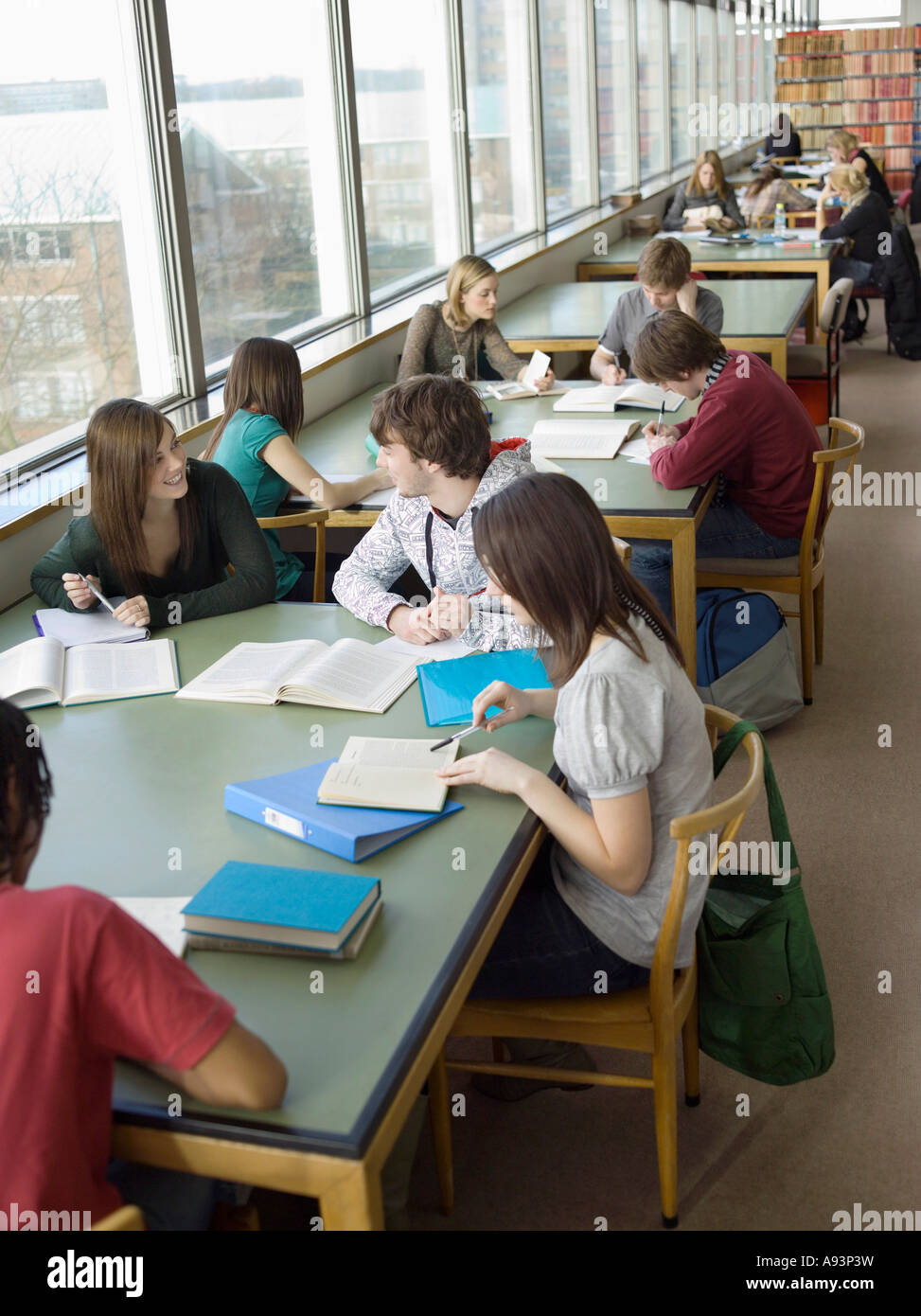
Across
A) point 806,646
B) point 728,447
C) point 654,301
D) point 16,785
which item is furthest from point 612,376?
point 16,785

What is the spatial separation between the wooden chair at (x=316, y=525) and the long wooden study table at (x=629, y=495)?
54mm

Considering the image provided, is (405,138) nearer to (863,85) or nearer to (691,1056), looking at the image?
(691,1056)

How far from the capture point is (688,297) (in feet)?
15.2

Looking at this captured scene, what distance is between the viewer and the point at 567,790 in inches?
74.8

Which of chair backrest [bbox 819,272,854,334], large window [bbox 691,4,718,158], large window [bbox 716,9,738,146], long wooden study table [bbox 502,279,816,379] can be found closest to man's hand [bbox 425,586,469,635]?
long wooden study table [bbox 502,279,816,379]

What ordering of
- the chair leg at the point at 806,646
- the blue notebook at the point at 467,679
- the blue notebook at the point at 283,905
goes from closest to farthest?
the blue notebook at the point at 283,905
the blue notebook at the point at 467,679
the chair leg at the point at 806,646

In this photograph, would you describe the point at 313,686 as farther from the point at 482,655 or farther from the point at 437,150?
the point at 437,150

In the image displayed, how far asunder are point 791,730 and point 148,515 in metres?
1.90

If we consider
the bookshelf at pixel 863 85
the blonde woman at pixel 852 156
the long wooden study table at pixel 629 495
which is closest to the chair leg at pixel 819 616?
the long wooden study table at pixel 629 495

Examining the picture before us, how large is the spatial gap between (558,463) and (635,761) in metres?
1.97

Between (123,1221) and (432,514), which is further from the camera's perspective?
(432,514)

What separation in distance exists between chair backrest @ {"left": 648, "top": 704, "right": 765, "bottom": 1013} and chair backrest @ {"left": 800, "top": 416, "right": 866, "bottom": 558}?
1673 mm

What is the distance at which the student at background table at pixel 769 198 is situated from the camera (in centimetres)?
872

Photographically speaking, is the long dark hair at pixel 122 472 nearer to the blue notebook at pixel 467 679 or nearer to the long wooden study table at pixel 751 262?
the blue notebook at pixel 467 679
